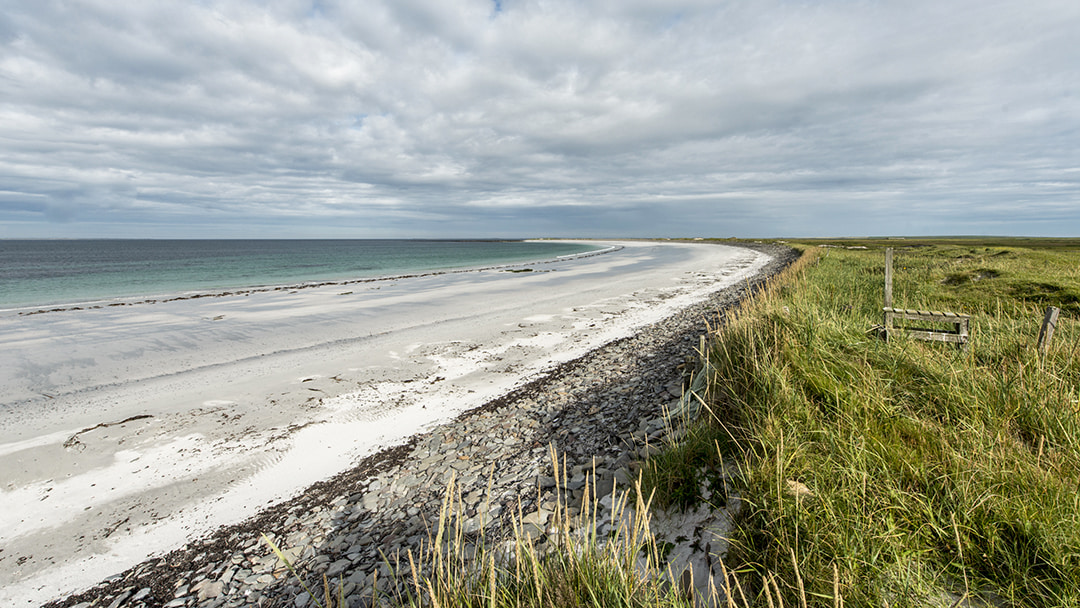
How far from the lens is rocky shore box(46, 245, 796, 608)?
427cm

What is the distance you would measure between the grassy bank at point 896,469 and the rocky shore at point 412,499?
2.55ft

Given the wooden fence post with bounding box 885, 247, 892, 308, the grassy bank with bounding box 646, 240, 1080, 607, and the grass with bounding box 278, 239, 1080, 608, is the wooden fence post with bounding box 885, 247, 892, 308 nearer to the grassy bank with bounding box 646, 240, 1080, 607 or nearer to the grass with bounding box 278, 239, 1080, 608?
the grassy bank with bounding box 646, 240, 1080, 607

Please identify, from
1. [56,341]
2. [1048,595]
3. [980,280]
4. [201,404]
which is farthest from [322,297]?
[980,280]

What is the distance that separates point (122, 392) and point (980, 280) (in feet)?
78.8

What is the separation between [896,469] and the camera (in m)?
3.59

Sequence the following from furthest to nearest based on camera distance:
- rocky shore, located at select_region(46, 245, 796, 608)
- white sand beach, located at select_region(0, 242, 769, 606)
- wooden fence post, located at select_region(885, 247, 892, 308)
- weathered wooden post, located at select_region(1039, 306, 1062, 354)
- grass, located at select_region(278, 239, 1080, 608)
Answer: wooden fence post, located at select_region(885, 247, 892, 308) < weathered wooden post, located at select_region(1039, 306, 1062, 354) < white sand beach, located at select_region(0, 242, 769, 606) < rocky shore, located at select_region(46, 245, 796, 608) < grass, located at select_region(278, 239, 1080, 608)

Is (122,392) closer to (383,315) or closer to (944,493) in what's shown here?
(383,315)

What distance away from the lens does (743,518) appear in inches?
134

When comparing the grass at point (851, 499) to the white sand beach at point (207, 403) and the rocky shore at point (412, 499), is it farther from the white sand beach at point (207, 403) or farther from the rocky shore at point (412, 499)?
the white sand beach at point (207, 403)

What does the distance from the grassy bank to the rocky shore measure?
0.78 metres

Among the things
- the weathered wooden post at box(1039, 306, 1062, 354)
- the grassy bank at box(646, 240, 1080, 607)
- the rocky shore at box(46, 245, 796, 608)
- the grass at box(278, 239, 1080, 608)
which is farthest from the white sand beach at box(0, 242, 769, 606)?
the weathered wooden post at box(1039, 306, 1062, 354)

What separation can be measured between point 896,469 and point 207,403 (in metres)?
11.3

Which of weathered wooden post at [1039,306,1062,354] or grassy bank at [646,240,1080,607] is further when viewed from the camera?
weathered wooden post at [1039,306,1062,354]

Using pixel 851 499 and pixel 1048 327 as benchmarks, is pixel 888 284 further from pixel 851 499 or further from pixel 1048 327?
pixel 851 499
